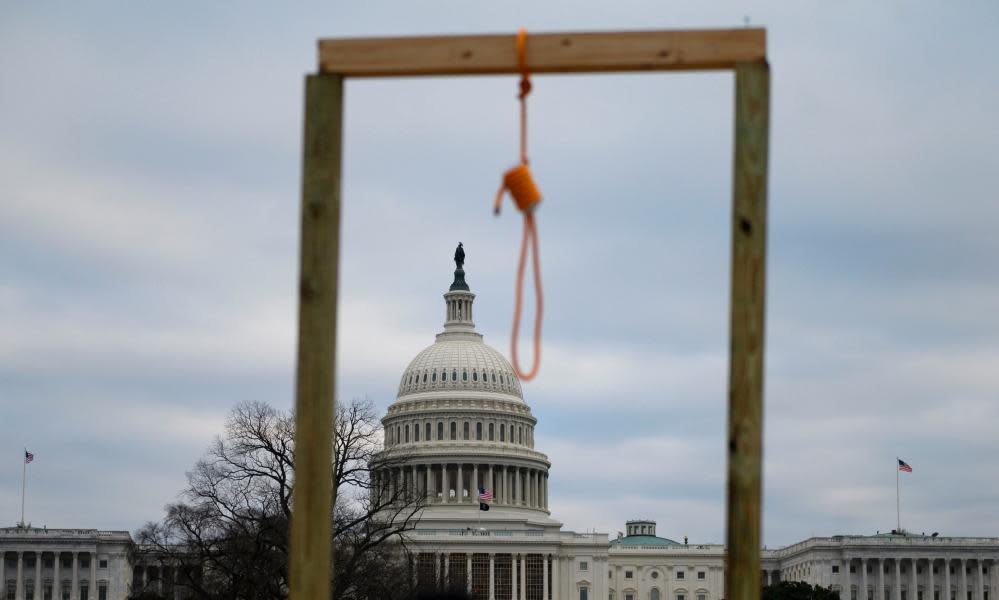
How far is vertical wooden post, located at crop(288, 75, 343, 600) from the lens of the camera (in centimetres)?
1455

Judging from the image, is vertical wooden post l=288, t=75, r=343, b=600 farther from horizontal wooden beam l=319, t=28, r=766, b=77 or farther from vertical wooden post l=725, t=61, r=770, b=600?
vertical wooden post l=725, t=61, r=770, b=600

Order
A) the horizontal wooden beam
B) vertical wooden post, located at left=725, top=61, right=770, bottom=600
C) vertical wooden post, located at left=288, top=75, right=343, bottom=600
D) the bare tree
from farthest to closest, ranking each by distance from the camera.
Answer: the bare tree
vertical wooden post, located at left=288, top=75, right=343, bottom=600
the horizontal wooden beam
vertical wooden post, located at left=725, top=61, right=770, bottom=600

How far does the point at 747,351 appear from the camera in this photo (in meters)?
14.1

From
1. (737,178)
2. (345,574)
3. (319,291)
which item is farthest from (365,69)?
(345,574)

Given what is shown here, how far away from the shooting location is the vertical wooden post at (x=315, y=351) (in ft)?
47.7

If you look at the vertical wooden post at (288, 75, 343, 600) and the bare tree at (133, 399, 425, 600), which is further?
the bare tree at (133, 399, 425, 600)

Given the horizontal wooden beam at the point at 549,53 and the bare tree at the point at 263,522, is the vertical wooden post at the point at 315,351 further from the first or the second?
the bare tree at the point at 263,522

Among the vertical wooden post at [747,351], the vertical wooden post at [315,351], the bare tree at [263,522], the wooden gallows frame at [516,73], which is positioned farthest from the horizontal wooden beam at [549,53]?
the bare tree at [263,522]

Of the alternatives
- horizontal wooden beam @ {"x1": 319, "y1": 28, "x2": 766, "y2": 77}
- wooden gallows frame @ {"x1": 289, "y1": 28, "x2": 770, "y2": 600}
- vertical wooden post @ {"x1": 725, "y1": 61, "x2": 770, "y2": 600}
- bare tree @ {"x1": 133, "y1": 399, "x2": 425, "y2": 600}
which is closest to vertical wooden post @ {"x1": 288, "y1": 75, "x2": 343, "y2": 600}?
wooden gallows frame @ {"x1": 289, "y1": 28, "x2": 770, "y2": 600}

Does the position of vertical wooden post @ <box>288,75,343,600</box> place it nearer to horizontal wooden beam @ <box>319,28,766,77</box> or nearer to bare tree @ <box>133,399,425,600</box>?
horizontal wooden beam @ <box>319,28,766,77</box>

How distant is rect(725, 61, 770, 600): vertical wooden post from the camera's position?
1405 cm

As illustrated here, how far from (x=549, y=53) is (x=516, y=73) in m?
0.32

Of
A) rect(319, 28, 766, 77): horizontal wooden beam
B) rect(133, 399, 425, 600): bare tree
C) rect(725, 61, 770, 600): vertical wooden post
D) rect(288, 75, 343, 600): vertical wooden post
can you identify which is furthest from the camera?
rect(133, 399, 425, 600): bare tree

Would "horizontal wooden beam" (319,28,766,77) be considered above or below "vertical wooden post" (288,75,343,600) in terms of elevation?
above
